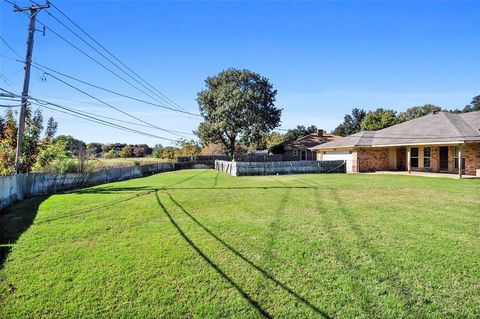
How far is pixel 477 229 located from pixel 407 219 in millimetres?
1423

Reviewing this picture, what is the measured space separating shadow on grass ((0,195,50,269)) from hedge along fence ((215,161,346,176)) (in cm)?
1433

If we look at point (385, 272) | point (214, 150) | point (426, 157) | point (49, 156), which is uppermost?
point (214, 150)

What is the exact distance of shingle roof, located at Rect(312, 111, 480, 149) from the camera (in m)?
17.7

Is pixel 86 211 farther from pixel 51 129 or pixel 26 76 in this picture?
pixel 51 129

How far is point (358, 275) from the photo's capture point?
459 centimetres

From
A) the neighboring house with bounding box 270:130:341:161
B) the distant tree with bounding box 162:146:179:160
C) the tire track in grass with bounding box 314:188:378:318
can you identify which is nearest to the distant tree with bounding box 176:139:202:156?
the distant tree with bounding box 162:146:179:160

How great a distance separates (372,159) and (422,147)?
12.0 ft

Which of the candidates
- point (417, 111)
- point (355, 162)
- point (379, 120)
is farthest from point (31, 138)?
point (417, 111)

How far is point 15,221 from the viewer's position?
804 cm

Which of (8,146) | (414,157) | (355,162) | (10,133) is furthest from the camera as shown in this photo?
(355,162)

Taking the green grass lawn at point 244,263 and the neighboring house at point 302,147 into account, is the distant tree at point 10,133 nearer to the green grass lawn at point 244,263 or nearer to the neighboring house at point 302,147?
the green grass lawn at point 244,263

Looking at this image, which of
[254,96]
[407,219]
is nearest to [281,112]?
[254,96]

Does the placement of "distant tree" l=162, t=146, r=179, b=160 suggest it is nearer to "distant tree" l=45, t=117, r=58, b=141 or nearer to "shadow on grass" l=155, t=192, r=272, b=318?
"distant tree" l=45, t=117, r=58, b=141

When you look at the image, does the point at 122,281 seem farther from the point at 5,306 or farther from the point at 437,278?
the point at 437,278
